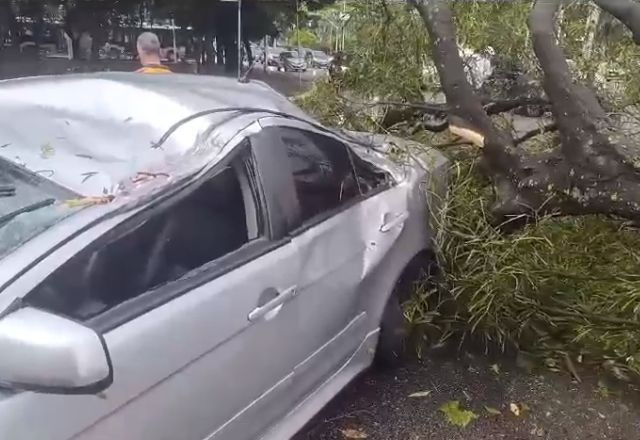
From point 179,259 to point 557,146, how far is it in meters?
2.57

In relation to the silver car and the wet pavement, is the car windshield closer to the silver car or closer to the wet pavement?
the silver car

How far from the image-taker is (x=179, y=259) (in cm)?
216

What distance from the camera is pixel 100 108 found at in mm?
2639

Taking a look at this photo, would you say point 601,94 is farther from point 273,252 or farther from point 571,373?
point 273,252

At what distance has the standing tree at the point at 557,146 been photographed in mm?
3408

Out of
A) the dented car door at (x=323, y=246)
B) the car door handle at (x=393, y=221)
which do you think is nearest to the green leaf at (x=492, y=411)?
the dented car door at (x=323, y=246)

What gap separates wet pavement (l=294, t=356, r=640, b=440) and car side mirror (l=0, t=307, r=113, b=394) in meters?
1.58

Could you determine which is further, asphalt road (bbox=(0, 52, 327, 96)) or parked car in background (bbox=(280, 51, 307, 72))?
parked car in background (bbox=(280, 51, 307, 72))

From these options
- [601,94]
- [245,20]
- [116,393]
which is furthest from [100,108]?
[245,20]

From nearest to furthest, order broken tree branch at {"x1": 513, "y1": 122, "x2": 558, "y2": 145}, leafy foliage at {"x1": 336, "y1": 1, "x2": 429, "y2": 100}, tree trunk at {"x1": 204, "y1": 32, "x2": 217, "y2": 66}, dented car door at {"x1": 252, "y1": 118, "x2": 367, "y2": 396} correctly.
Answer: dented car door at {"x1": 252, "y1": 118, "x2": 367, "y2": 396} < broken tree branch at {"x1": 513, "y1": 122, "x2": 558, "y2": 145} < leafy foliage at {"x1": 336, "y1": 1, "x2": 429, "y2": 100} < tree trunk at {"x1": 204, "y1": 32, "x2": 217, "y2": 66}

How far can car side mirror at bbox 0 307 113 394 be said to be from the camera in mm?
1460

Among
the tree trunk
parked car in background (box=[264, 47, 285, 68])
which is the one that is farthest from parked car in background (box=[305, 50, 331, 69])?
the tree trunk

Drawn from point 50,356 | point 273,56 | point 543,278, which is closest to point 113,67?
point 273,56

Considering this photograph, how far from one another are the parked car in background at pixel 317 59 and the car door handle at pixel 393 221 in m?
2.37
